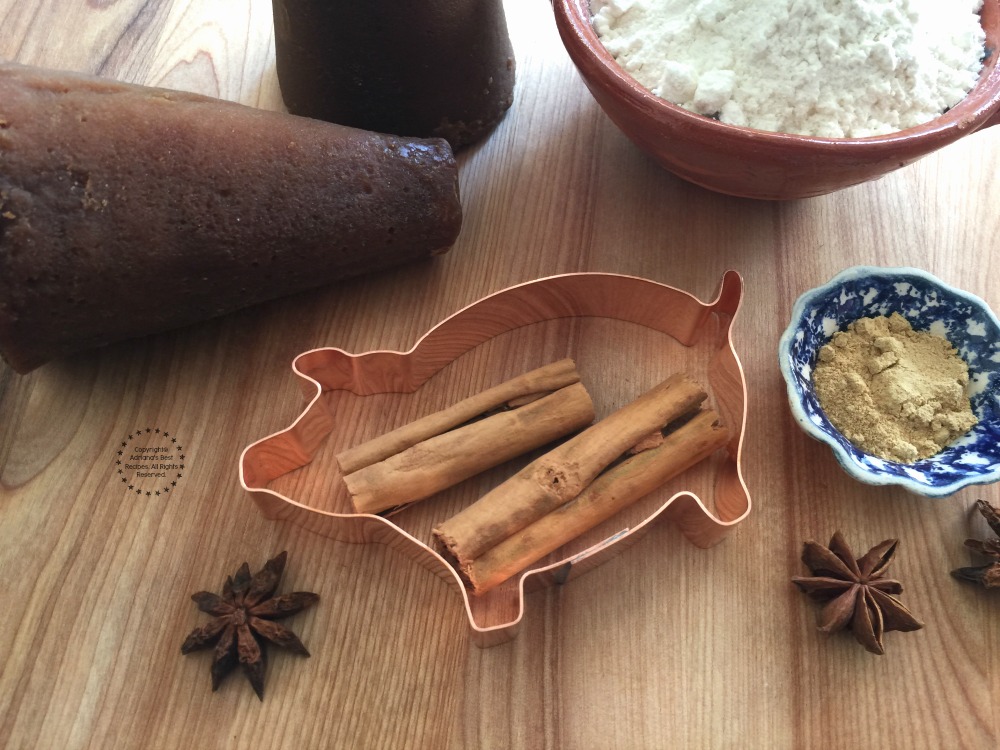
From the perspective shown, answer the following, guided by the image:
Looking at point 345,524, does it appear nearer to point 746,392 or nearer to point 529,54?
point 746,392

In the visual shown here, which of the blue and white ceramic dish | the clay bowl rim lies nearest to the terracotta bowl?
the clay bowl rim

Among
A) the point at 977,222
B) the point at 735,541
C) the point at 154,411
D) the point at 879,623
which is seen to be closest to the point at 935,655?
the point at 879,623

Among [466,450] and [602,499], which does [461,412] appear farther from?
[602,499]

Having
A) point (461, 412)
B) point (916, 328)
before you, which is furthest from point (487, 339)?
point (916, 328)

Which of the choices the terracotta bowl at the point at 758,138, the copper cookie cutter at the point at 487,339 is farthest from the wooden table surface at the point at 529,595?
the terracotta bowl at the point at 758,138

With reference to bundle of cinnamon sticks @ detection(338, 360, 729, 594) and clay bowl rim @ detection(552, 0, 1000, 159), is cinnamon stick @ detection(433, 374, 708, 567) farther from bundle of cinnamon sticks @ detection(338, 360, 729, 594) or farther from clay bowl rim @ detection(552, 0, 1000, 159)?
clay bowl rim @ detection(552, 0, 1000, 159)

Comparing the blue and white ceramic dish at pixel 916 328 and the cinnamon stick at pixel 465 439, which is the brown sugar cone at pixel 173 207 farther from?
the blue and white ceramic dish at pixel 916 328
